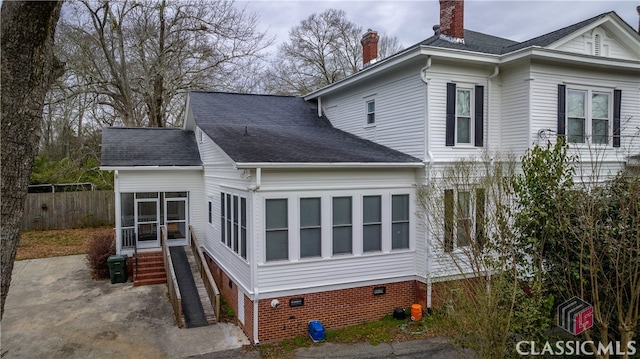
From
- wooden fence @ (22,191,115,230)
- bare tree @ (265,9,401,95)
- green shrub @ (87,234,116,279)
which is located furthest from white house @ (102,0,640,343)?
bare tree @ (265,9,401,95)

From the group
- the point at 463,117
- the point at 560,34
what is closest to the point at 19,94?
the point at 463,117

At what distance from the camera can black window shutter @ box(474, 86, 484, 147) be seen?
10711 millimetres

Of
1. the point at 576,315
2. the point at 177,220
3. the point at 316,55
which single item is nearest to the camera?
the point at 576,315

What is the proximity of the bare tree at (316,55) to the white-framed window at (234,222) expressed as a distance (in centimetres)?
2175

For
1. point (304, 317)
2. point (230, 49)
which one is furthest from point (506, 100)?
point (230, 49)

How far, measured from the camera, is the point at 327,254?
32.1 feet

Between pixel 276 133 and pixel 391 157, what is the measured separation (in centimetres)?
410

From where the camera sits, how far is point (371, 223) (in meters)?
10.3

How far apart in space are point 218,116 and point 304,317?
785 cm

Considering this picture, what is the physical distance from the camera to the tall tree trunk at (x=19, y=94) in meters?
3.92

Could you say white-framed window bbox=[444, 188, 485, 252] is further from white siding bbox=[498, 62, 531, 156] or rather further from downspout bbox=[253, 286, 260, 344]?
downspout bbox=[253, 286, 260, 344]

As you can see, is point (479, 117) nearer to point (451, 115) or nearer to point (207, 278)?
point (451, 115)

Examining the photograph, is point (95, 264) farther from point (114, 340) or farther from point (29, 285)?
point (114, 340)

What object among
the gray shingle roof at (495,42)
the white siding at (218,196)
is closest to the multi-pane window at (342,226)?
the white siding at (218,196)
